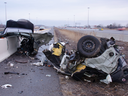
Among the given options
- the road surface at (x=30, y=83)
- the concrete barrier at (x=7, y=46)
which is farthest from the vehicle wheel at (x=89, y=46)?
the concrete barrier at (x=7, y=46)

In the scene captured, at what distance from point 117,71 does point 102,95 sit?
1.14 metres

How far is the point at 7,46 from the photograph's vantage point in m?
8.45

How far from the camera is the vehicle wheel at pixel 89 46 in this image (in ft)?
18.6

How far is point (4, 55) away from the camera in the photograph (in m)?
7.82

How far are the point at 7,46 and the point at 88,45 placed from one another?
522 centimetres

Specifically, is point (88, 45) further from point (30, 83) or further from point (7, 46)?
point (7, 46)

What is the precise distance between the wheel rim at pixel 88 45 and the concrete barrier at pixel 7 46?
14.8 feet

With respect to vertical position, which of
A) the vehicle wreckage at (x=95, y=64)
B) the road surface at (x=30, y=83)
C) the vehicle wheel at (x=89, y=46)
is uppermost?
the vehicle wheel at (x=89, y=46)

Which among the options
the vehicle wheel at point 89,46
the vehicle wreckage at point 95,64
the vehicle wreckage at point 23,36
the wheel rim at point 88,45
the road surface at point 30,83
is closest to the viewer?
the road surface at point 30,83

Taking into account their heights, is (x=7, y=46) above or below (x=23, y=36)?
below

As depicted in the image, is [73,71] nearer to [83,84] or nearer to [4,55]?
[83,84]

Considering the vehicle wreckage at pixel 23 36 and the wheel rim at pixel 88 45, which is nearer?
the wheel rim at pixel 88 45

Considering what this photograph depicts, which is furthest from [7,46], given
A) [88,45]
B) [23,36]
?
[88,45]

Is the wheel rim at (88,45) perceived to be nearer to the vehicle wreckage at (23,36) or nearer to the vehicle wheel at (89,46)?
the vehicle wheel at (89,46)
